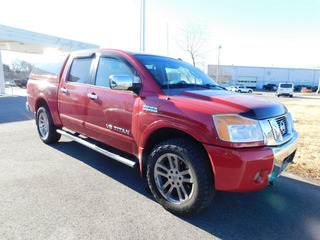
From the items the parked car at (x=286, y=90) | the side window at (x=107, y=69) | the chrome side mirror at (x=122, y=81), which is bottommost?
the parked car at (x=286, y=90)

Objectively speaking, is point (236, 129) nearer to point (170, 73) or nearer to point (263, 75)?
point (170, 73)

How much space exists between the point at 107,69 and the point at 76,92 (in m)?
0.76

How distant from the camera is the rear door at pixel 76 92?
11.3 ft

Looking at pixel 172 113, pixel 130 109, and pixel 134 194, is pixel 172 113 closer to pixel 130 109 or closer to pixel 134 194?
pixel 130 109

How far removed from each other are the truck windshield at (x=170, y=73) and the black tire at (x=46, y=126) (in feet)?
8.55

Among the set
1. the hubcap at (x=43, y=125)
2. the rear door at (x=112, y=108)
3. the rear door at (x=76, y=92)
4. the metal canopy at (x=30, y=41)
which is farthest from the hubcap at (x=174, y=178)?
the metal canopy at (x=30, y=41)

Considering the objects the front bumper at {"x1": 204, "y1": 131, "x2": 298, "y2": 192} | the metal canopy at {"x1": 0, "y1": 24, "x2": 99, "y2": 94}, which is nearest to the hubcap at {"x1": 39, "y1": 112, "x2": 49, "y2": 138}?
the front bumper at {"x1": 204, "y1": 131, "x2": 298, "y2": 192}

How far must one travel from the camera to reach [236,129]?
2.03m

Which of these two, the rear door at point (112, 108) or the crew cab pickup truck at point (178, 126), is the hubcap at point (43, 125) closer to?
the crew cab pickup truck at point (178, 126)

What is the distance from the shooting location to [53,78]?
4215 mm

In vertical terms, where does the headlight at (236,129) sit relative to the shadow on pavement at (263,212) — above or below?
above

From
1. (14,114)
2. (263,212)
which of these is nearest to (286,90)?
(14,114)

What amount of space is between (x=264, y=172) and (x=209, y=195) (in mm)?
589

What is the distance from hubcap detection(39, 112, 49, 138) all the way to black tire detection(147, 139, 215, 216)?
311 centimetres
